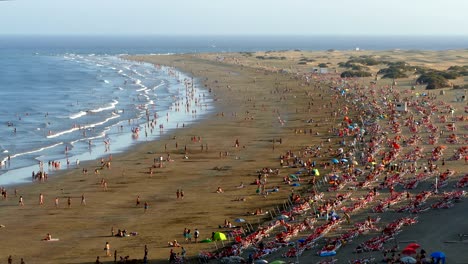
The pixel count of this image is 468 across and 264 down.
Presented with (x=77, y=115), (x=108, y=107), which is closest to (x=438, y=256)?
(x=77, y=115)

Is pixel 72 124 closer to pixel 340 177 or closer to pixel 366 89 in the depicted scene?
pixel 340 177

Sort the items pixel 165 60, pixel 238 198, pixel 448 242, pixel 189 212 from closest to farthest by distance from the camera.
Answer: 1. pixel 448 242
2. pixel 189 212
3. pixel 238 198
4. pixel 165 60

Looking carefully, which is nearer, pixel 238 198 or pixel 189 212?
pixel 189 212

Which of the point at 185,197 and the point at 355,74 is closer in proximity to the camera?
the point at 185,197

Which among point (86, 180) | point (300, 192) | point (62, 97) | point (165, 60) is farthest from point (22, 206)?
point (165, 60)

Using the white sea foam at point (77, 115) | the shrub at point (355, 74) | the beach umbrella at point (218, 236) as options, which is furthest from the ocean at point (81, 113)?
the shrub at point (355, 74)

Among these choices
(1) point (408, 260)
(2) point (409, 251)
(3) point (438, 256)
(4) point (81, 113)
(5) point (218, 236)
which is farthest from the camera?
(4) point (81, 113)

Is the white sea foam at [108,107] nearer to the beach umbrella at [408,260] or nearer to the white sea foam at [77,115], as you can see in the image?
the white sea foam at [77,115]

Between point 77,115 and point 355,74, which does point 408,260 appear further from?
point 355,74
